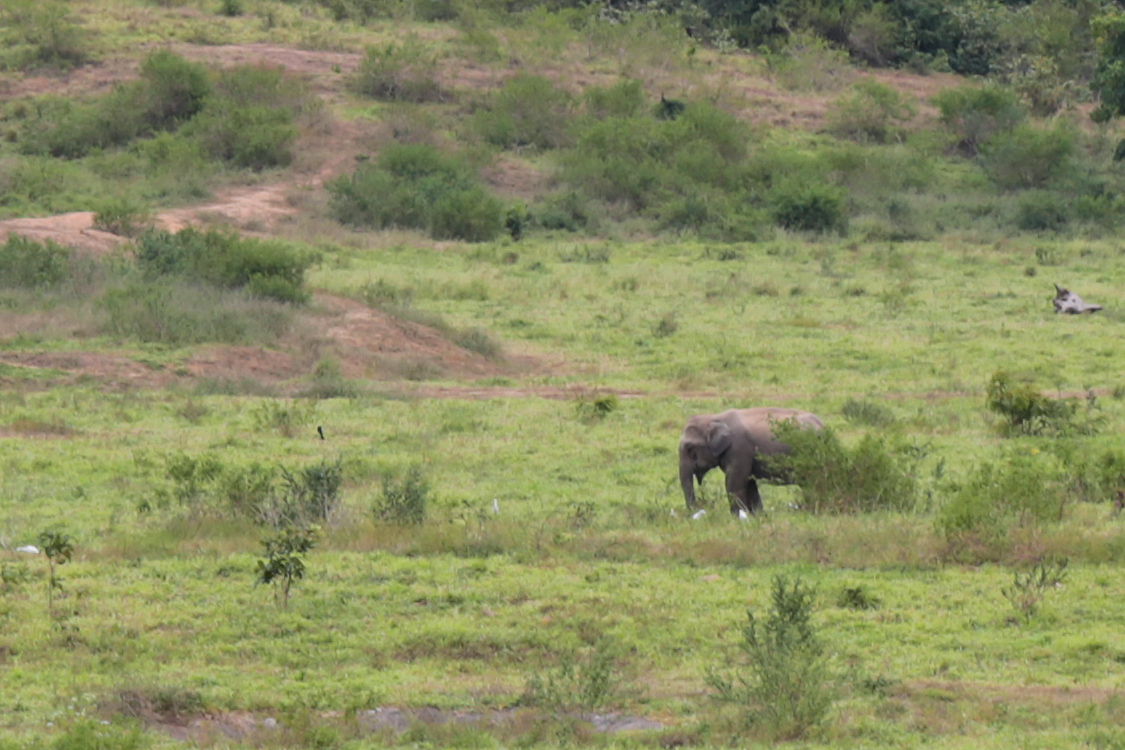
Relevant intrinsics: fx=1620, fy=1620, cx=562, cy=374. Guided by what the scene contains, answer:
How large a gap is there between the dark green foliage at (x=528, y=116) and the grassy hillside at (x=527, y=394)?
12 cm

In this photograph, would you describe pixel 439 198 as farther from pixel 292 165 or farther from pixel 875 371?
pixel 875 371

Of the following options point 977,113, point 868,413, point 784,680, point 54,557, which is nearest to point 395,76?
point 977,113

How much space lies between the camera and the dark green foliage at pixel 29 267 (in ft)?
77.8

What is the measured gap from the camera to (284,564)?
32.0ft

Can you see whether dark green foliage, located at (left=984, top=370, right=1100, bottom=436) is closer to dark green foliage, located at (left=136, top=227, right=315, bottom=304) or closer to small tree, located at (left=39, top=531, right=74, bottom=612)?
small tree, located at (left=39, top=531, right=74, bottom=612)

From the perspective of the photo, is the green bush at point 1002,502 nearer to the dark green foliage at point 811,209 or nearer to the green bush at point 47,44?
the dark green foliage at point 811,209

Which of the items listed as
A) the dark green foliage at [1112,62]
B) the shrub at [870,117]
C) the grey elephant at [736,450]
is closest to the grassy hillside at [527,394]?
the shrub at [870,117]

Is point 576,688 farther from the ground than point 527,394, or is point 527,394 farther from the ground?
point 576,688

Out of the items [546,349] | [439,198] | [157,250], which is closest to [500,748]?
[546,349]

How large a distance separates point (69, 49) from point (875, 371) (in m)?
30.3

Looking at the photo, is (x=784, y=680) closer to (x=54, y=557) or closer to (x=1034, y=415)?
(x=54, y=557)

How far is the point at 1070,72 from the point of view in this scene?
50438 millimetres

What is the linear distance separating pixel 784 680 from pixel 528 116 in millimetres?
35625

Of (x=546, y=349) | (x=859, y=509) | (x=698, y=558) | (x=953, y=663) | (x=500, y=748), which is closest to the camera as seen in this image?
(x=500, y=748)
